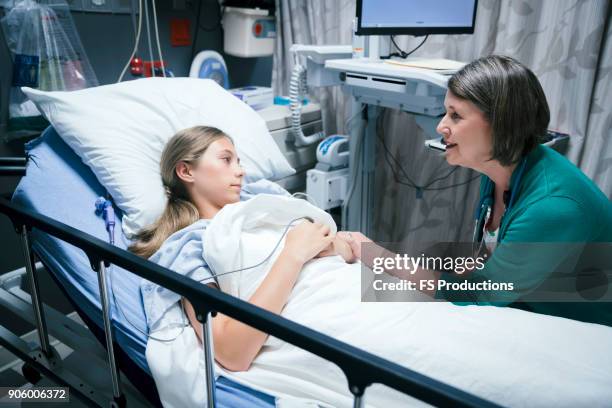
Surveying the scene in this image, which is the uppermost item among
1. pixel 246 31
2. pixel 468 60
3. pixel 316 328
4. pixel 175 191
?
pixel 246 31

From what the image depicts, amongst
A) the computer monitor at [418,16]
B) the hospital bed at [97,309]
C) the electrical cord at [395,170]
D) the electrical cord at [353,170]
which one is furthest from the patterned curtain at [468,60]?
the hospital bed at [97,309]

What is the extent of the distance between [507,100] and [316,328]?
2.22 ft

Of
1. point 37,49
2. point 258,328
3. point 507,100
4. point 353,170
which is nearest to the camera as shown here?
point 258,328

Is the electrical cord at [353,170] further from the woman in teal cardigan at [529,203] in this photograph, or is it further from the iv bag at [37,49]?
the iv bag at [37,49]

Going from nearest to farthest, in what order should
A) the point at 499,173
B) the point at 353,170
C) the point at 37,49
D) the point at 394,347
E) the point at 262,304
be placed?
the point at 394,347
the point at 262,304
the point at 499,173
the point at 37,49
the point at 353,170

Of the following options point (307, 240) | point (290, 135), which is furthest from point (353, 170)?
point (307, 240)

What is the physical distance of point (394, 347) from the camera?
83cm

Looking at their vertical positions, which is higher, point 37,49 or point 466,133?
point 37,49

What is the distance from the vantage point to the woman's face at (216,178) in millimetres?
1282

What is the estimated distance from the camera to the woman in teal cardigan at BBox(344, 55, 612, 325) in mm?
983

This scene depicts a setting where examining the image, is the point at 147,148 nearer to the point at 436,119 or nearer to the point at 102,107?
the point at 102,107

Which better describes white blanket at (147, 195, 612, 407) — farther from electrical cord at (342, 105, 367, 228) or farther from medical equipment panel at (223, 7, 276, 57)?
medical equipment panel at (223, 7, 276, 57)

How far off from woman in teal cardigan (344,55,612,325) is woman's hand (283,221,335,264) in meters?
0.33

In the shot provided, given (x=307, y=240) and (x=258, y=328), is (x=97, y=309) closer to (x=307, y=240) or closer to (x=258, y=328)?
(x=307, y=240)
